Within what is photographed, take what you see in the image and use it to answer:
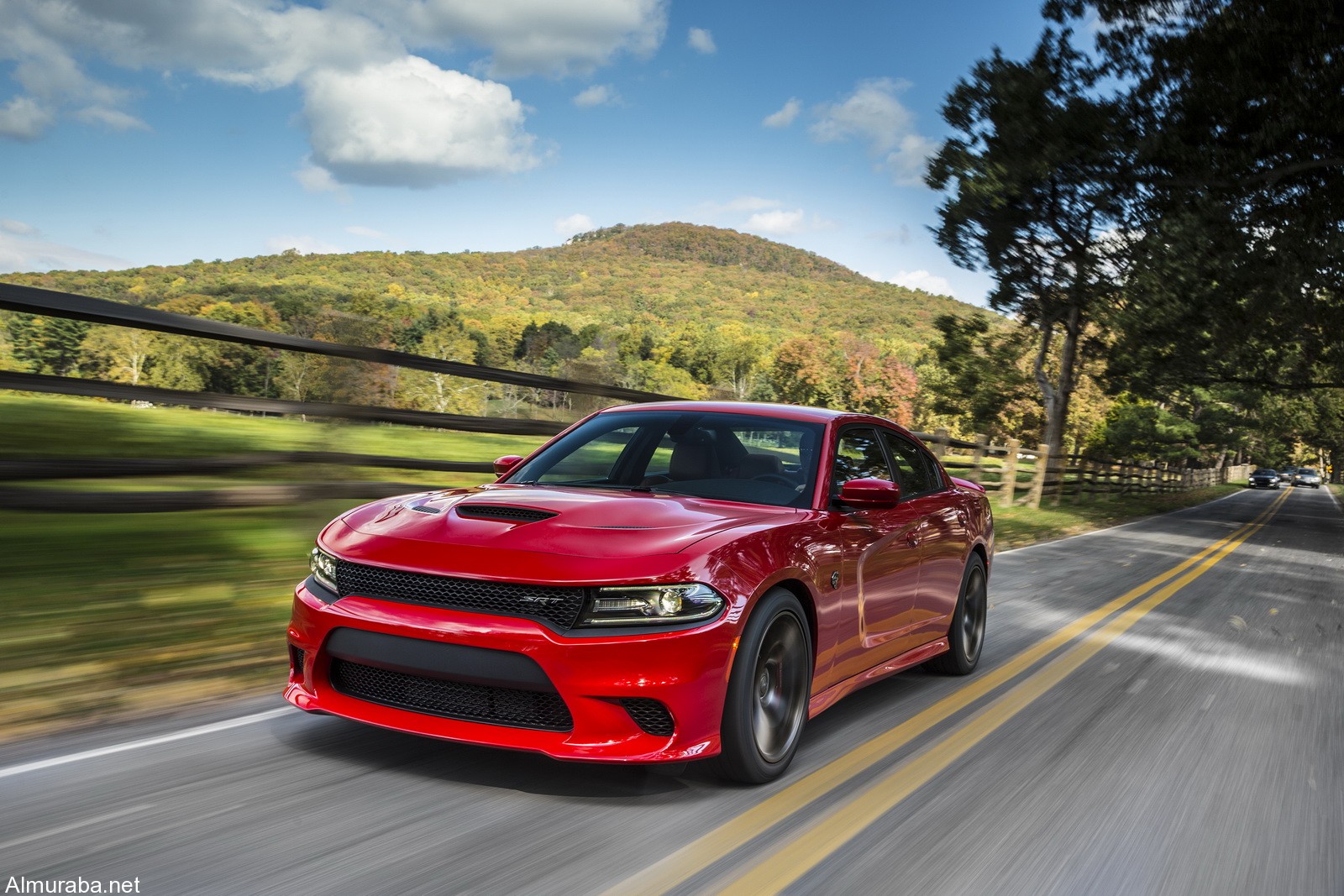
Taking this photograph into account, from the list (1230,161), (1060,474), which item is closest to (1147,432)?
(1060,474)

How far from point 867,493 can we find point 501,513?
1.60 metres

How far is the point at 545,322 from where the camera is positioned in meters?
74.9

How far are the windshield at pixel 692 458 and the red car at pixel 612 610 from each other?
0.02 metres

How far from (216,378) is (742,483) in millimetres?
3943

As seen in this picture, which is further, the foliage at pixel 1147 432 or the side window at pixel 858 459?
the foliage at pixel 1147 432

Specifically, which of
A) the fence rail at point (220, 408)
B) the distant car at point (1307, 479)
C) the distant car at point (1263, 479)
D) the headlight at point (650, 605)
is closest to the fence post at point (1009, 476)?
the fence rail at point (220, 408)

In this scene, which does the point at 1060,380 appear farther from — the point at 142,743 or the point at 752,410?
the point at 142,743

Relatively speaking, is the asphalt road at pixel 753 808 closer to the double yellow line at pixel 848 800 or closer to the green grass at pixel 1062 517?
the double yellow line at pixel 848 800

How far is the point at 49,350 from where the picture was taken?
5.76 meters

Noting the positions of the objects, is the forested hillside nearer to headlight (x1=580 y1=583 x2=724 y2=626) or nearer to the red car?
the red car

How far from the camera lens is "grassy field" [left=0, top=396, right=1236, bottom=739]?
5035 mm

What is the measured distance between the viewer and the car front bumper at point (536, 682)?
3586 mm

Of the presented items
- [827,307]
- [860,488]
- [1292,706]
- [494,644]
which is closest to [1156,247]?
[1292,706]

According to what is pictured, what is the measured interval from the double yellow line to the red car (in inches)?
9.6
